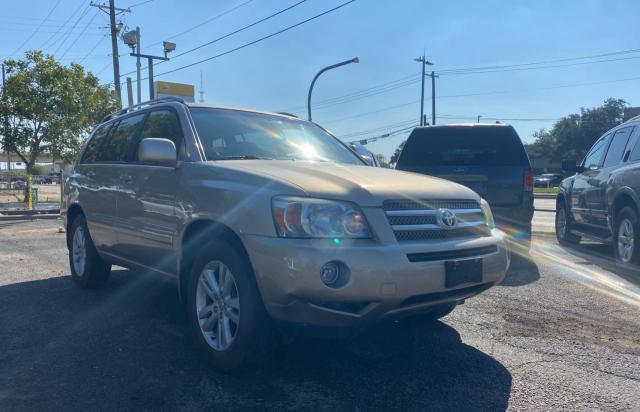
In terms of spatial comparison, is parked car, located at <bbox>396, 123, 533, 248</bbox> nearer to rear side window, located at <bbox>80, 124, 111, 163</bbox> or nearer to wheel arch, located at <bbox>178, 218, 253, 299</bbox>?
rear side window, located at <bbox>80, 124, 111, 163</bbox>

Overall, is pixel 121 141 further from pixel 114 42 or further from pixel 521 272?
pixel 114 42

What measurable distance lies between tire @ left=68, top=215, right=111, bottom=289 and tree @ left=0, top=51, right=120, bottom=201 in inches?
660

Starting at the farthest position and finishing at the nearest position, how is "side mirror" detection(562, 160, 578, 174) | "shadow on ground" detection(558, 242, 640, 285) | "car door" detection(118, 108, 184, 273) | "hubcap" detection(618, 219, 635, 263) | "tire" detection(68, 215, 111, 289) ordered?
"side mirror" detection(562, 160, 578, 174) → "hubcap" detection(618, 219, 635, 263) → "shadow on ground" detection(558, 242, 640, 285) → "tire" detection(68, 215, 111, 289) → "car door" detection(118, 108, 184, 273)

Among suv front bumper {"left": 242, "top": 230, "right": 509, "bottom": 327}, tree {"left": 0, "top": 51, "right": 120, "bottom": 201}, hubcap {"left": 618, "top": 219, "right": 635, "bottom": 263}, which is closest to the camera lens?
suv front bumper {"left": 242, "top": 230, "right": 509, "bottom": 327}

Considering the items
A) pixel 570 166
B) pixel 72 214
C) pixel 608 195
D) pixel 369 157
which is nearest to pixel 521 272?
pixel 608 195

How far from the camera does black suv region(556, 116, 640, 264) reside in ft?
22.5

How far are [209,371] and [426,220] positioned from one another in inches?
65.8

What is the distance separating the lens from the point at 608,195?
7512 millimetres

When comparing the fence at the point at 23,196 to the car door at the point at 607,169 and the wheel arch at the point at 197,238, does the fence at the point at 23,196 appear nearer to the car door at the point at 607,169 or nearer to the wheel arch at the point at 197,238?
the wheel arch at the point at 197,238

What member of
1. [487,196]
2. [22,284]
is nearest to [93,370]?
[22,284]

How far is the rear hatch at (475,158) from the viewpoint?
7.53m

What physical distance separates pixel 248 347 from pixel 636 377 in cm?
240

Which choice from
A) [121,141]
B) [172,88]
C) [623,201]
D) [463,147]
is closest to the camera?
[121,141]

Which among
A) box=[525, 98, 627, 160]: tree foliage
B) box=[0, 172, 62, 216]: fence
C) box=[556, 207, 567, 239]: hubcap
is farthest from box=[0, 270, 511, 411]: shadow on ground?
box=[525, 98, 627, 160]: tree foliage
